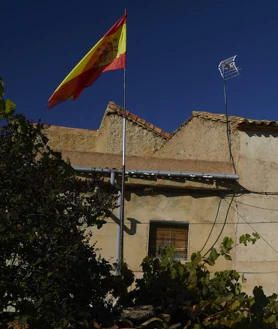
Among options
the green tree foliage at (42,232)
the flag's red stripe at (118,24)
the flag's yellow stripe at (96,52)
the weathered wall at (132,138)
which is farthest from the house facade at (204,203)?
the green tree foliage at (42,232)

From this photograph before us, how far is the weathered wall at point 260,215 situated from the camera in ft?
33.8

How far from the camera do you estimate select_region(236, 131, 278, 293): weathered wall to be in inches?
406

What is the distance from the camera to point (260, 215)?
10461 mm

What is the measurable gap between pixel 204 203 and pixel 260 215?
4.43ft

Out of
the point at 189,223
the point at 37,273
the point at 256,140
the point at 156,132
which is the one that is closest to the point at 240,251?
the point at 189,223

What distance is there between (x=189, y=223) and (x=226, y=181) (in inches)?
50.8

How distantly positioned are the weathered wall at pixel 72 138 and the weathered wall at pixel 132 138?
176cm

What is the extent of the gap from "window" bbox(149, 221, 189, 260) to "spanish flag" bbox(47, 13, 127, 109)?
149 inches

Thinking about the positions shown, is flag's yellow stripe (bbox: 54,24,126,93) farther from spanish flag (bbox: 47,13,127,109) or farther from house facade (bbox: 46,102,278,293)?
house facade (bbox: 46,102,278,293)

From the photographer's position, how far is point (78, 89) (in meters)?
7.81

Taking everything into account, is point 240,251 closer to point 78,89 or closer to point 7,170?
point 78,89

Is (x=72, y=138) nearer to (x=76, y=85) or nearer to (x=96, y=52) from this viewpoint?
(x=96, y=52)

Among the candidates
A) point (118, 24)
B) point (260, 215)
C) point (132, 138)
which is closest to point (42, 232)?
point (118, 24)

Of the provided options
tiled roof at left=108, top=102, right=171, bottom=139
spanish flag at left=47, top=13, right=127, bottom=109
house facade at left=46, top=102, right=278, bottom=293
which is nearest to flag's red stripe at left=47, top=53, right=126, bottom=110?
spanish flag at left=47, top=13, right=127, bottom=109
